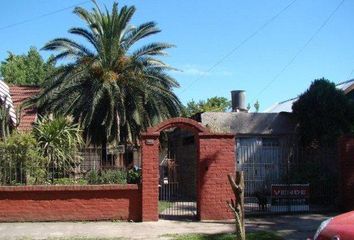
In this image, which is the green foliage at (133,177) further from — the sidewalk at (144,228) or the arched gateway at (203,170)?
the sidewalk at (144,228)

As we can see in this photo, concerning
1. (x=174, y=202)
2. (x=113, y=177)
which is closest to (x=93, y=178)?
(x=113, y=177)

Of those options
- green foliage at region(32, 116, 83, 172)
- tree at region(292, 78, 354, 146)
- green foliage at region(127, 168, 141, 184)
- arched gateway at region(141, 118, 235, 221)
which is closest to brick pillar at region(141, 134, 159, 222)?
arched gateway at region(141, 118, 235, 221)

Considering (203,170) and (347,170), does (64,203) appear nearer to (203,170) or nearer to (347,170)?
(203,170)

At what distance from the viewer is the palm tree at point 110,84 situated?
20.7 metres

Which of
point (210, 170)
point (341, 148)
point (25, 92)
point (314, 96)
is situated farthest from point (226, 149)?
point (25, 92)

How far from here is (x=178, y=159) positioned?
79.3 ft

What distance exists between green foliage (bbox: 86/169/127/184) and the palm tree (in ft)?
18.1

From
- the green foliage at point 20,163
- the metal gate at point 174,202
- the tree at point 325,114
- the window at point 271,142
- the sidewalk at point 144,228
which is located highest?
the tree at point 325,114

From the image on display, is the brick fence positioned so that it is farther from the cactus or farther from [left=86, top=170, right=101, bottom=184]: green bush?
the cactus

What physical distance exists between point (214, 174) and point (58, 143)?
4.63 m

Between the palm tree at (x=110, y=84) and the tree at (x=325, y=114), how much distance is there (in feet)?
17.8

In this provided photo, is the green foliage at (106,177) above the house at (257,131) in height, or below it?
below

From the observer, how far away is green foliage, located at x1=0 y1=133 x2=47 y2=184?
580 inches

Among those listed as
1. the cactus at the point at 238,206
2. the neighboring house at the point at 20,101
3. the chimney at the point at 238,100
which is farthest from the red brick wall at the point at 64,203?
the chimney at the point at 238,100
